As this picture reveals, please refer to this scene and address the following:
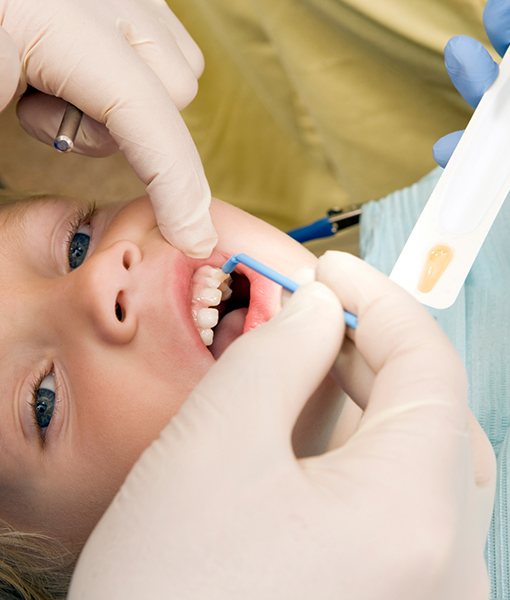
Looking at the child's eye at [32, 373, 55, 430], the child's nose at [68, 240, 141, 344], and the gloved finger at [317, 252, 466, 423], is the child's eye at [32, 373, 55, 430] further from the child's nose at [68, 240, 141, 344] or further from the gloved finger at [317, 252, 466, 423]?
the gloved finger at [317, 252, 466, 423]

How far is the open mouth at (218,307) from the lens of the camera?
1223mm

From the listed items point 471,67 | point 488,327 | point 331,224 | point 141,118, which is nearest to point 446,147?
point 471,67

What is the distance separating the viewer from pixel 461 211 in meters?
1.17

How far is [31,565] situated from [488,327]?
926mm

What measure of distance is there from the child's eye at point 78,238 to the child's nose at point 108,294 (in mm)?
160

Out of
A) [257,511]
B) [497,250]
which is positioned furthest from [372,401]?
[497,250]

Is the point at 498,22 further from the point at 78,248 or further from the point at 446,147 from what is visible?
the point at 78,248

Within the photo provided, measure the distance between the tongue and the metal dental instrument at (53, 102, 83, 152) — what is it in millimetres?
404

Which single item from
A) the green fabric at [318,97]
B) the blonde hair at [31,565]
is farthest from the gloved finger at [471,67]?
the blonde hair at [31,565]

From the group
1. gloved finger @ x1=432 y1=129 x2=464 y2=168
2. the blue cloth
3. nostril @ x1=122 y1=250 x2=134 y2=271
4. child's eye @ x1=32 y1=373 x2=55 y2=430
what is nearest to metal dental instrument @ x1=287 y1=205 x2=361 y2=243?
the blue cloth

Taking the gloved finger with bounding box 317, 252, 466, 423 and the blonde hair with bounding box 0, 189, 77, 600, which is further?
the blonde hair with bounding box 0, 189, 77, 600

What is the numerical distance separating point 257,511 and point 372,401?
0.19m

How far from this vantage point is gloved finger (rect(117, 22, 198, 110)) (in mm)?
1369

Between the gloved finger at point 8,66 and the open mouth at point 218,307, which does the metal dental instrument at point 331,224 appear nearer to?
the open mouth at point 218,307
